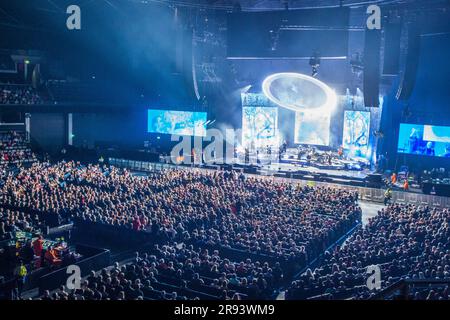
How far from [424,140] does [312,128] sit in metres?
10.3

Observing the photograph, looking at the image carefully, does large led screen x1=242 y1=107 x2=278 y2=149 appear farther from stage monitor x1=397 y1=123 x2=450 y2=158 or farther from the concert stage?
stage monitor x1=397 y1=123 x2=450 y2=158

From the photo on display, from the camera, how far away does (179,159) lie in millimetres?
32312

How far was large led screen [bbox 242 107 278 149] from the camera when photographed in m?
35.6

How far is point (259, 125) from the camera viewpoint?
35.7m

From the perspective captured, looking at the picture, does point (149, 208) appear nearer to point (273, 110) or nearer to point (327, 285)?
point (327, 285)

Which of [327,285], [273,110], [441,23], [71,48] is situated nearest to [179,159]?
[273,110]

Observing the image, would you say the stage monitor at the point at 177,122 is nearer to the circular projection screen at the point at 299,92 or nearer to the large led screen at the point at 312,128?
the circular projection screen at the point at 299,92

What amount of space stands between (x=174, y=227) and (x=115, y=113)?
24.4m

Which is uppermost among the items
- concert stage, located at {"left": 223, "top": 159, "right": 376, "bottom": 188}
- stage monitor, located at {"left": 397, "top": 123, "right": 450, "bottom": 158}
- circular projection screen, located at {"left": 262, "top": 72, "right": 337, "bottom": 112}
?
circular projection screen, located at {"left": 262, "top": 72, "right": 337, "bottom": 112}

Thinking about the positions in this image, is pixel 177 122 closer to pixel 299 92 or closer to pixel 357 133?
pixel 299 92

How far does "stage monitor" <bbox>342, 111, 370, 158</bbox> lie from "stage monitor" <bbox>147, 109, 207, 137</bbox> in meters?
11.0

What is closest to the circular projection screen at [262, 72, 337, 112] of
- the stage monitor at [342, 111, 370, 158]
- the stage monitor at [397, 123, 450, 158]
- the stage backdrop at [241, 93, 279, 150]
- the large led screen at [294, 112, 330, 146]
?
the large led screen at [294, 112, 330, 146]

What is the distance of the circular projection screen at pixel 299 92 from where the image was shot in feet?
110

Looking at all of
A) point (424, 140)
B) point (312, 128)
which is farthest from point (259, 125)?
point (424, 140)
